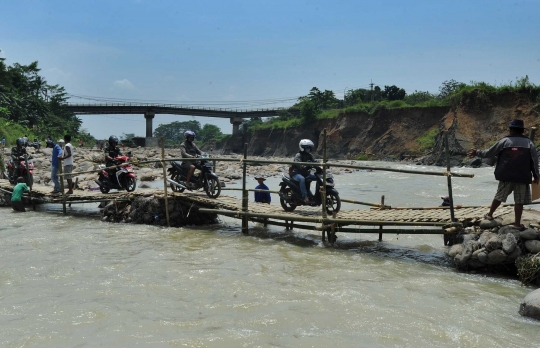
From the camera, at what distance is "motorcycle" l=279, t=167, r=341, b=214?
8.41 meters

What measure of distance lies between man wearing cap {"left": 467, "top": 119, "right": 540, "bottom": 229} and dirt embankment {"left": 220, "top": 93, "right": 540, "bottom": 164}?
1194 inches

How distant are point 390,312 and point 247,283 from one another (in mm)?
1810

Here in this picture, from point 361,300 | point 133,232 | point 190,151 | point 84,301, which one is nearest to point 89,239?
point 133,232

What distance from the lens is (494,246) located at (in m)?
6.03

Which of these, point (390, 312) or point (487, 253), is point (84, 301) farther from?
point (487, 253)

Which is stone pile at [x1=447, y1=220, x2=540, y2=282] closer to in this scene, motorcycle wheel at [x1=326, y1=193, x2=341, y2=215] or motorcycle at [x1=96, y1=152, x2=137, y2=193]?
motorcycle wheel at [x1=326, y1=193, x2=341, y2=215]

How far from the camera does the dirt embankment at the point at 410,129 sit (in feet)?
118

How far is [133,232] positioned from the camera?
912cm

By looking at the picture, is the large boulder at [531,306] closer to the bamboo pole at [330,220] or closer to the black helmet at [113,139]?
the bamboo pole at [330,220]

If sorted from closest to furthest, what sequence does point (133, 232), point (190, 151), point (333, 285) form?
point (333, 285) → point (133, 232) → point (190, 151)

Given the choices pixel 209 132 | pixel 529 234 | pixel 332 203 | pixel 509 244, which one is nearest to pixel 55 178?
pixel 332 203

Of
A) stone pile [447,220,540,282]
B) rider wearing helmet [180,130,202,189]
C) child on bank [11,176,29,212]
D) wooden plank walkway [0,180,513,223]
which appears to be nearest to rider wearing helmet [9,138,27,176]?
child on bank [11,176,29,212]

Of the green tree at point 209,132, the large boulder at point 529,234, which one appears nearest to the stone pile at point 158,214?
the large boulder at point 529,234

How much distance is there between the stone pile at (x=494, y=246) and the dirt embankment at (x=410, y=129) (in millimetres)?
30325
